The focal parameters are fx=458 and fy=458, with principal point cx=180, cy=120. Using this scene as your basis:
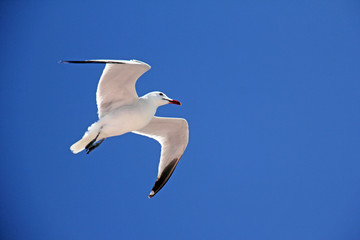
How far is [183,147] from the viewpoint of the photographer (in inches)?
278

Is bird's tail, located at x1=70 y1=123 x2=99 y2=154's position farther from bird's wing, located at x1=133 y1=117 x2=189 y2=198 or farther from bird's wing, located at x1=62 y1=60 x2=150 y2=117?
bird's wing, located at x1=133 y1=117 x2=189 y2=198

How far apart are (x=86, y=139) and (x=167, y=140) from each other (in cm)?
144

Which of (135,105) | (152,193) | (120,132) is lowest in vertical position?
(152,193)

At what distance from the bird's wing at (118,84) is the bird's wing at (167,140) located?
0.77 metres

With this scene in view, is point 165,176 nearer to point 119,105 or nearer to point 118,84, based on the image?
point 119,105

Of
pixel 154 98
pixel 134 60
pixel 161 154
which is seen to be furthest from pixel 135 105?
pixel 161 154

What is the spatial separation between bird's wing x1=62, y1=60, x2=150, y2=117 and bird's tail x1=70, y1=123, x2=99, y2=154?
32 cm

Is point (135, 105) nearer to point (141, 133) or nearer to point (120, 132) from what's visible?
point (120, 132)

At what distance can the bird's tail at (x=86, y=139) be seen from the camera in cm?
608

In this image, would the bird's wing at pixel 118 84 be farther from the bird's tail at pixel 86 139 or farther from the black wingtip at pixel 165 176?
the black wingtip at pixel 165 176

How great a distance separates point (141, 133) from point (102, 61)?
6.26 ft

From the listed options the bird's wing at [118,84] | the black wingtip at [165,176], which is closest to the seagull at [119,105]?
the bird's wing at [118,84]

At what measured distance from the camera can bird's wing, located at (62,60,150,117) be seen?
5852 mm

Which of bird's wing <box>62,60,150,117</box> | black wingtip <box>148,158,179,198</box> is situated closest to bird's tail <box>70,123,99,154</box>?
bird's wing <box>62,60,150,117</box>
